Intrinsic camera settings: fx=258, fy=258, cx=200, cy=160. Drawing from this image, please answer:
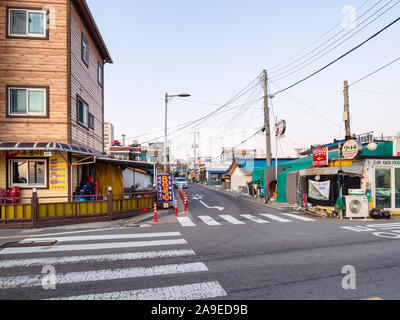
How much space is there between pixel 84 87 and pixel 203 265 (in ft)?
45.5

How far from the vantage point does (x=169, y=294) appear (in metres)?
4.67

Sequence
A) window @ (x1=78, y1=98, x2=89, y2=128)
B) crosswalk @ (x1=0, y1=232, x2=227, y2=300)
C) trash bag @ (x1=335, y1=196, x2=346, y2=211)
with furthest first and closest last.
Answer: window @ (x1=78, y1=98, x2=89, y2=128), trash bag @ (x1=335, y1=196, x2=346, y2=211), crosswalk @ (x1=0, y1=232, x2=227, y2=300)

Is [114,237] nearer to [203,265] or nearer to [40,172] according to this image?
[203,265]

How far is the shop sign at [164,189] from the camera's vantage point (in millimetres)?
17109

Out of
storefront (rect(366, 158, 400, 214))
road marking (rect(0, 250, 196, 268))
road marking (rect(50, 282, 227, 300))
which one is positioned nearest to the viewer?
road marking (rect(50, 282, 227, 300))

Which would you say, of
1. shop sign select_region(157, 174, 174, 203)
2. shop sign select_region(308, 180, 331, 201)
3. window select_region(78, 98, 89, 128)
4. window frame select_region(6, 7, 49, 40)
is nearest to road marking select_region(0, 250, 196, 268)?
window select_region(78, 98, 89, 128)

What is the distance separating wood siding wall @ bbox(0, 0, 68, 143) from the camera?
493 inches

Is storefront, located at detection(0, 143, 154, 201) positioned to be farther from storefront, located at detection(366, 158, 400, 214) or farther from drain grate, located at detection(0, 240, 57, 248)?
storefront, located at detection(366, 158, 400, 214)

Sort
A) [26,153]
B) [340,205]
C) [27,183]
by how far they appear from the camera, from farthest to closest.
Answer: [340,205], [27,183], [26,153]

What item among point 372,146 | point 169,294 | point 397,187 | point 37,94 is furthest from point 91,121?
point 397,187

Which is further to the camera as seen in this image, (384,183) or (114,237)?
(384,183)

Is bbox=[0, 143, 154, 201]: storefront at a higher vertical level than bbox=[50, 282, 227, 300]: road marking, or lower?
higher
